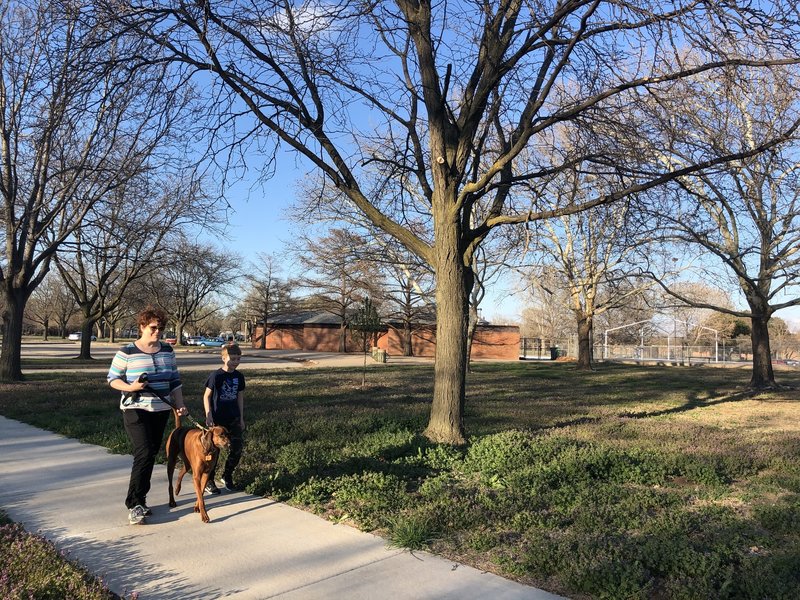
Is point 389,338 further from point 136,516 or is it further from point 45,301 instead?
point 45,301

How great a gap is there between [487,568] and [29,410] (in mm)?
10142

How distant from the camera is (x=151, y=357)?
507 cm

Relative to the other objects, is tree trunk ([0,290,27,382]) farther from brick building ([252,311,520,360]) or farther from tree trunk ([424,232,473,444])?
brick building ([252,311,520,360])

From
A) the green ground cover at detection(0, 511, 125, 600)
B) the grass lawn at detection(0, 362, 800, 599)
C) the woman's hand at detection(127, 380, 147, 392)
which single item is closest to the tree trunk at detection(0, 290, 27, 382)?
the grass lawn at detection(0, 362, 800, 599)

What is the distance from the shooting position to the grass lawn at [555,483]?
397cm

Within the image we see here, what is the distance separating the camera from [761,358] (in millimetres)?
19438

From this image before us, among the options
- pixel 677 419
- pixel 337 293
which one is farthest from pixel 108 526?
pixel 337 293

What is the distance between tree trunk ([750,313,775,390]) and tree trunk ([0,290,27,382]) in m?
21.9

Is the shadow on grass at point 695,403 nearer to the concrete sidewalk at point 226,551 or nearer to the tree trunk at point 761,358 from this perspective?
the tree trunk at point 761,358

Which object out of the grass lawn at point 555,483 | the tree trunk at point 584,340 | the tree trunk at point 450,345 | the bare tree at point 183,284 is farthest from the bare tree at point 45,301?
the tree trunk at point 450,345

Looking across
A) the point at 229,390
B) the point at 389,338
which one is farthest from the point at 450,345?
the point at 389,338

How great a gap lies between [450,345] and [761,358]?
15719mm

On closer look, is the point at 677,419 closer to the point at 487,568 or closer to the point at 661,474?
the point at 661,474

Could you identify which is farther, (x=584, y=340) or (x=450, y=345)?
(x=584, y=340)
